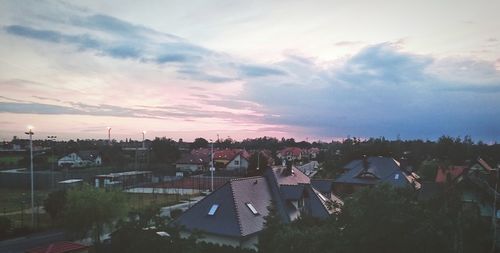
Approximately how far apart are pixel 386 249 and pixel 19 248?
23.7m

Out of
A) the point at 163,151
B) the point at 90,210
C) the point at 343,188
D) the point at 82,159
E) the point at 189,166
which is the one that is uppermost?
the point at 163,151

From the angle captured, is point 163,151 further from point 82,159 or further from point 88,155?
point 82,159

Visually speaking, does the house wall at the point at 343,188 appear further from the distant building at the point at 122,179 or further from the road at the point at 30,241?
the road at the point at 30,241

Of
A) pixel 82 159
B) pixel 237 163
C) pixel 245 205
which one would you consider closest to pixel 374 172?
pixel 245 205

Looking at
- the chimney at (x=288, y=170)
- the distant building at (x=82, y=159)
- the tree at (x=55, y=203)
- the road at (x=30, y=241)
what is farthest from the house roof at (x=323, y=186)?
the distant building at (x=82, y=159)

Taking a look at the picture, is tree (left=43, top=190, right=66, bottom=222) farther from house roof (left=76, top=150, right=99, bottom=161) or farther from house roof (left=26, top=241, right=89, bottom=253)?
house roof (left=76, top=150, right=99, bottom=161)

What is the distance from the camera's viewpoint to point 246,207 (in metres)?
22.0

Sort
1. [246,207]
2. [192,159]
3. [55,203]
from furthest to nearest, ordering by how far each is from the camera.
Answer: [192,159] → [55,203] → [246,207]

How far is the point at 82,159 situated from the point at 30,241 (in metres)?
62.4

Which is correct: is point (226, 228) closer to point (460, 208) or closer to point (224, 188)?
Result: point (224, 188)

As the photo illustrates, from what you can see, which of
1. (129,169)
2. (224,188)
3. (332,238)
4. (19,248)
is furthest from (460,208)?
(129,169)

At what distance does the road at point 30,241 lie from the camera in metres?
25.2

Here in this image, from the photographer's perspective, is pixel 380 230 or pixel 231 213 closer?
pixel 380 230

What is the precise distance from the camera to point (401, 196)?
1034cm
